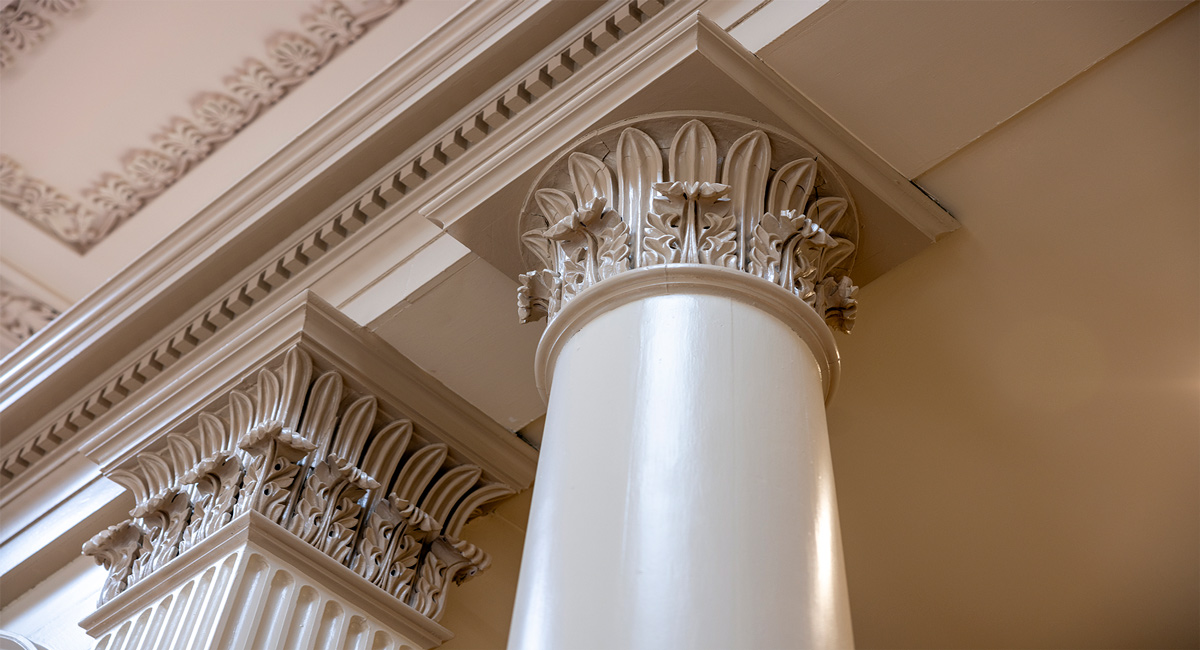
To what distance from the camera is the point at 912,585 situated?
4547mm

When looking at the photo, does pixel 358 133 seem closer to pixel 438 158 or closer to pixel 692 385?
pixel 438 158

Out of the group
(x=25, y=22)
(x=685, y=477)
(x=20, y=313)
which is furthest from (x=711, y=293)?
(x=20, y=313)

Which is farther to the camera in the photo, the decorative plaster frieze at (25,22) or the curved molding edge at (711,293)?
the decorative plaster frieze at (25,22)

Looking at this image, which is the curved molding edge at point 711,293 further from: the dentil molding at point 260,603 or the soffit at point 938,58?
the dentil molding at point 260,603

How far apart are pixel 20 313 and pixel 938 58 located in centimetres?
614

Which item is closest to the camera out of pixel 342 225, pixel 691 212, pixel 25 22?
pixel 691 212

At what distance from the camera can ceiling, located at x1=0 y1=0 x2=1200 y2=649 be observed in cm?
286

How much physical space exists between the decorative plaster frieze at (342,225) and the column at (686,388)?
1.85ft

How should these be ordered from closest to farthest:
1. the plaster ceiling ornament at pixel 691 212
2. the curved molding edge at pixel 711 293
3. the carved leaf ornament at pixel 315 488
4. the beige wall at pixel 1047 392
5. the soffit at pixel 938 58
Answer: the curved molding edge at pixel 711 293, the plaster ceiling ornament at pixel 691 212, the soffit at pixel 938 58, the beige wall at pixel 1047 392, the carved leaf ornament at pixel 315 488

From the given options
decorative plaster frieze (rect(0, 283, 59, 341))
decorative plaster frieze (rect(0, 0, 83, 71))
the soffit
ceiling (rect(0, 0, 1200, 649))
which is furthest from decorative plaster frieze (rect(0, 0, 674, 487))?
decorative plaster frieze (rect(0, 283, 59, 341))

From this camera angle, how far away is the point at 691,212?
254cm

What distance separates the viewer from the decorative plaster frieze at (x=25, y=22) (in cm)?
591

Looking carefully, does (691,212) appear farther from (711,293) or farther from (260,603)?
(260,603)

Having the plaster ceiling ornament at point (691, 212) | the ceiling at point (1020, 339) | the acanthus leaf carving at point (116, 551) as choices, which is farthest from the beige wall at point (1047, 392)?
the acanthus leaf carving at point (116, 551)
